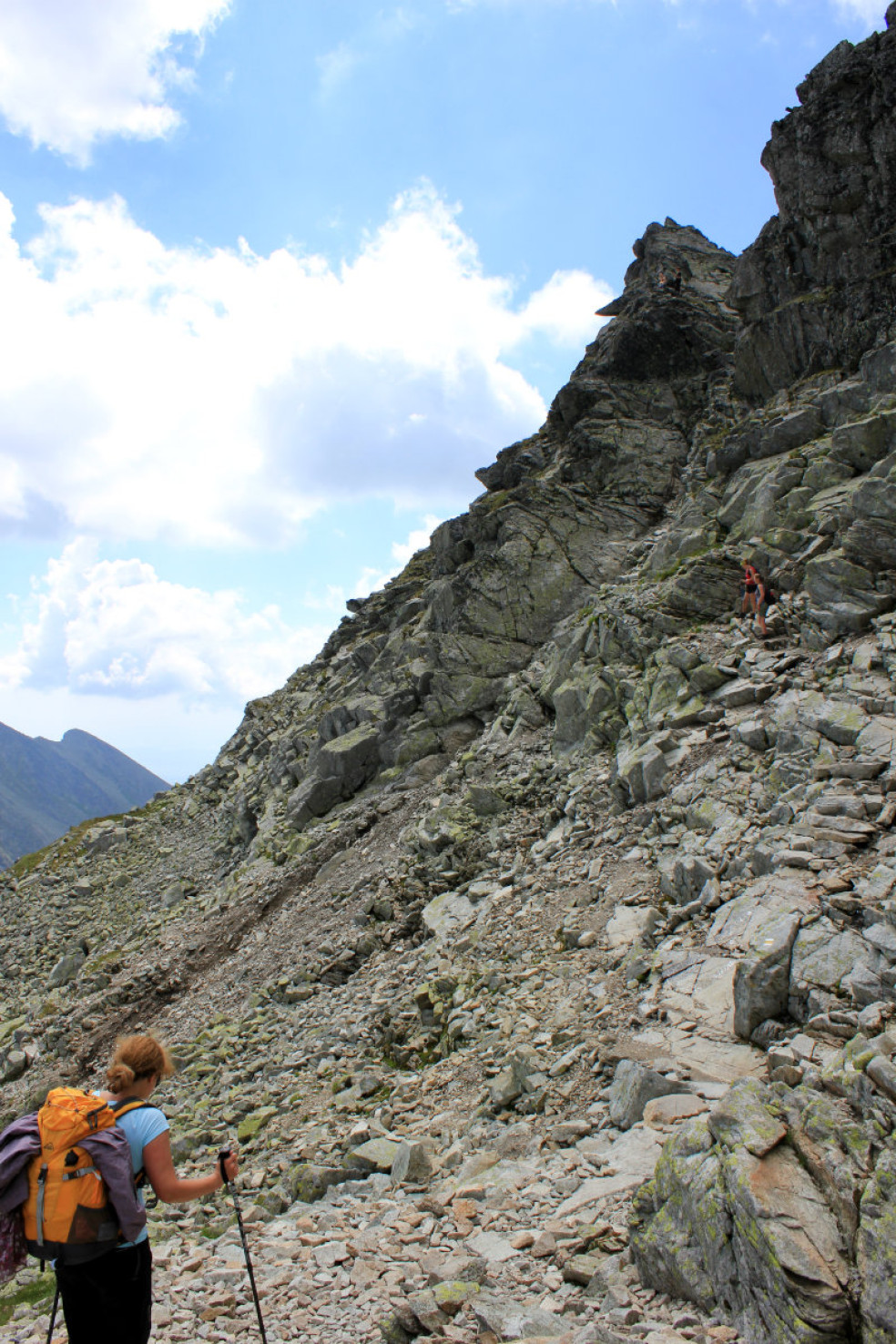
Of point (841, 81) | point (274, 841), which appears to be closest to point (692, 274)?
point (841, 81)

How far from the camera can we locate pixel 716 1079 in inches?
359

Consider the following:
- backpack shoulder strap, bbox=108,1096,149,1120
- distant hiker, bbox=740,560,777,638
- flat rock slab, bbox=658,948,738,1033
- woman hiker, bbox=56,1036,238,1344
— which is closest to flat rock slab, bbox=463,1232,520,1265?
woman hiker, bbox=56,1036,238,1344

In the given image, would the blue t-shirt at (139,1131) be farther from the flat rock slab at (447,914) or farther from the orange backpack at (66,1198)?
the flat rock slab at (447,914)

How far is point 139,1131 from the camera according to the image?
5371mm

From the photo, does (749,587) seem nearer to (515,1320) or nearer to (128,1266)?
(515,1320)

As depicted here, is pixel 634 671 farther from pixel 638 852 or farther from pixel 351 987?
pixel 351 987

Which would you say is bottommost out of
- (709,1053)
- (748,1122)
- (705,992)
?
(709,1053)

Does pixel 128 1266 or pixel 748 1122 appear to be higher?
pixel 128 1266

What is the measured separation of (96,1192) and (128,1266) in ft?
2.89

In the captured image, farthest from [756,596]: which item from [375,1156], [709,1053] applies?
[375,1156]

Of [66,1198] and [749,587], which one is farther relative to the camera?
[749,587]

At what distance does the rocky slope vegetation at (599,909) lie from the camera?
21.8 ft

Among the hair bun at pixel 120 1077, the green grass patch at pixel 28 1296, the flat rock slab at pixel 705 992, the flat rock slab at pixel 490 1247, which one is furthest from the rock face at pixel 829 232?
the green grass patch at pixel 28 1296

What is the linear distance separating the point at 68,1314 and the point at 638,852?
47.0 ft
